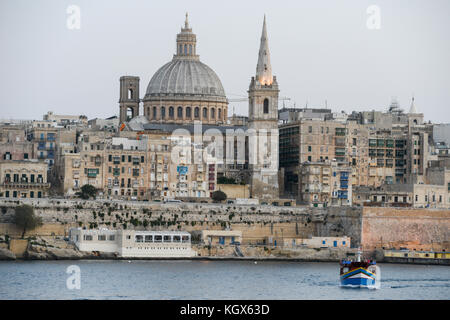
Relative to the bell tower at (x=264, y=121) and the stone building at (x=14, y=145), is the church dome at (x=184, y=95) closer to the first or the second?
the bell tower at (x=264, y=121)

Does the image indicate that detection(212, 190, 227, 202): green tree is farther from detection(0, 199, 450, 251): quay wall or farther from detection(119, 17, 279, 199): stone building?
detection(0, 199, 450, 251): quay wall

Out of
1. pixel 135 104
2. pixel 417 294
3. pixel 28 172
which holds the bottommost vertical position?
pixel 417 294

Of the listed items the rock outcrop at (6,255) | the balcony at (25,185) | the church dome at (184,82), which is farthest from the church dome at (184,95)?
the rock outcrop at (6,255)

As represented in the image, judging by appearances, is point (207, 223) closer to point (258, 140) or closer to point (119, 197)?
point (119, 197)

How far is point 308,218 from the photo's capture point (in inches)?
3381

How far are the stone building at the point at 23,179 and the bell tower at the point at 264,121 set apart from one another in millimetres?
17762

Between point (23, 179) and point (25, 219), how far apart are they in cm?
837

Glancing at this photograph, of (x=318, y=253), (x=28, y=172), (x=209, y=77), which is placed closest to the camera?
(x=318, y=253)

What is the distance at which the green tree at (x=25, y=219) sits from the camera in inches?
2980

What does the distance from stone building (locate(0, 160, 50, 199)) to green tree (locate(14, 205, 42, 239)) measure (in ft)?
21.1

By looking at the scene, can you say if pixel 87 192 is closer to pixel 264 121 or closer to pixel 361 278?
pixel 264 121

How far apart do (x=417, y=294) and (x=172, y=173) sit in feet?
114


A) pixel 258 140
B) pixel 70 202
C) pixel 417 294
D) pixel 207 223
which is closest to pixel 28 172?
pixel 70 202

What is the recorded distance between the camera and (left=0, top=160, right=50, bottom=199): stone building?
3263 inches
